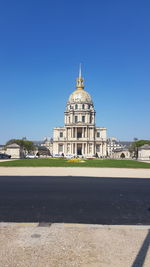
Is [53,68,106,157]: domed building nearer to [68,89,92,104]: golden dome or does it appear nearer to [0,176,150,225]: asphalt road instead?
[68,89,92,104]: golden dome

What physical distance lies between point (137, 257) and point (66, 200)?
214 inches

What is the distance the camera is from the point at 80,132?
119 metres

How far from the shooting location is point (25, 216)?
7.20 metres

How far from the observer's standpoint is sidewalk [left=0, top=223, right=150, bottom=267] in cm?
427

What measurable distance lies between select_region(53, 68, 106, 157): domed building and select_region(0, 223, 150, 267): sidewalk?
106254 mm

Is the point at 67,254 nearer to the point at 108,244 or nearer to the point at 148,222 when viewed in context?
the point at 108,244

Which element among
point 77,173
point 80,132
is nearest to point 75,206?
point 77,173

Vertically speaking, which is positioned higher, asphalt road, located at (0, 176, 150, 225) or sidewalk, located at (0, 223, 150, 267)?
sidewalk, located at (0, 223, 150, 267)

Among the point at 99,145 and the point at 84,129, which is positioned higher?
the point at 84,129

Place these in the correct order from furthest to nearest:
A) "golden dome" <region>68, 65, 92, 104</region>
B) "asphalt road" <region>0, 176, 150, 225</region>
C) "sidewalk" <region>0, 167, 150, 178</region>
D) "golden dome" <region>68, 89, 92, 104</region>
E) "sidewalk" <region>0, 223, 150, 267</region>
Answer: "golden dome" <region>68, 65, 92, 104</region>, "golden dome" <region>68, 89, 92, 104</region>, "sidewalk" <region>0, 167, 150, 178</region>, "asphalt road" <region>0, 176, 150, 225</region>, "sidewalk" <region>0, 223, 150, 267</region>

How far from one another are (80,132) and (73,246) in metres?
114

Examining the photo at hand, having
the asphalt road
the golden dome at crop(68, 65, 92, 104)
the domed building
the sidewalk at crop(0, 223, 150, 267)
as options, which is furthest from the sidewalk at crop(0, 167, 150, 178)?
the golden dome at crop(68, 65, 92, 104)

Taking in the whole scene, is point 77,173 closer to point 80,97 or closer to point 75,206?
point 75,206

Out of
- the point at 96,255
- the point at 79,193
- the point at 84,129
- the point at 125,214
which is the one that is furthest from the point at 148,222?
the point at 84,129
